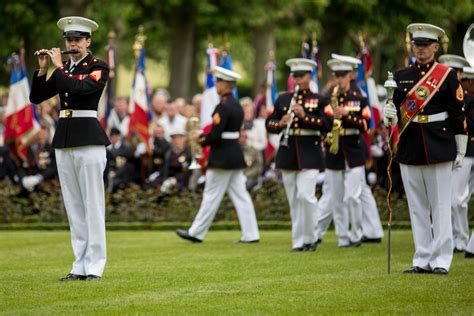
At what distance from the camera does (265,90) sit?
28172mm

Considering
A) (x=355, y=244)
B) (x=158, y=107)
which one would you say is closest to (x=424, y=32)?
(x=355, y=244)

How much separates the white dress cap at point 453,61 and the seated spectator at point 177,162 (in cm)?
944

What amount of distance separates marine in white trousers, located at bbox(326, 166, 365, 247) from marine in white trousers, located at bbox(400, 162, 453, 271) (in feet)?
13.5

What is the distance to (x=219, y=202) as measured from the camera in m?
18.9

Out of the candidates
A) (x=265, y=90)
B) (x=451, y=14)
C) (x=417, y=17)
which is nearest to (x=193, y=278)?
(x=265, y=90)

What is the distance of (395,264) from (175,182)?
1069 cm

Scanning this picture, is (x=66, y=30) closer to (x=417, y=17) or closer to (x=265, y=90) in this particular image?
(x=265, y=90)

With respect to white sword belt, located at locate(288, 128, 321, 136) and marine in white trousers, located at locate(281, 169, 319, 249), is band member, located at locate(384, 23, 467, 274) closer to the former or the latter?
marine in white trousers, located at locate(281, 169, 319, 249)

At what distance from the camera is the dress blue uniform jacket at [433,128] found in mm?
13461

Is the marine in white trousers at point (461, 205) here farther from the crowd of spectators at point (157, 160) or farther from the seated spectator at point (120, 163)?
the seated spectator at point (120, 163)

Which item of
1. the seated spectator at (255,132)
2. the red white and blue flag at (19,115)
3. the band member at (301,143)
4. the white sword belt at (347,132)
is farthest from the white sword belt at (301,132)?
the red white and blue flag at (19,115)

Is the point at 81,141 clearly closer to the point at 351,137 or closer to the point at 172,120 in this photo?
the point at 351,137

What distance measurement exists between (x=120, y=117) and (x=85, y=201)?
15.6m

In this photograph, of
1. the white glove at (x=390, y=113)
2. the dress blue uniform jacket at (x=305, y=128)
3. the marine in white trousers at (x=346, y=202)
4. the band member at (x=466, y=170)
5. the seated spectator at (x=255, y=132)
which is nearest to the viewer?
the white glove at (x=390, y=113)
